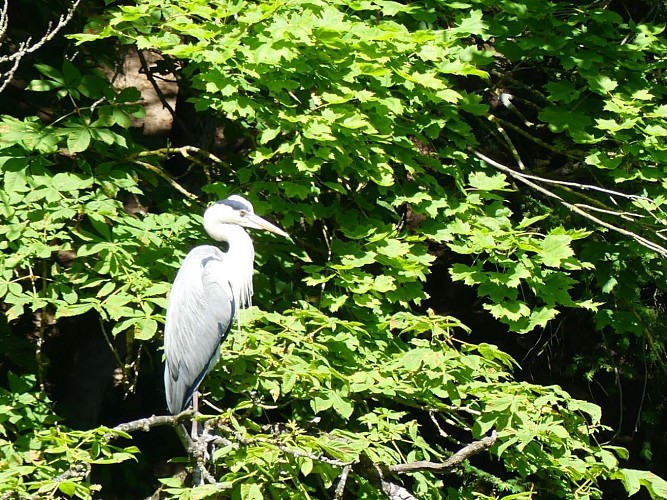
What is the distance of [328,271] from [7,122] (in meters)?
1.66

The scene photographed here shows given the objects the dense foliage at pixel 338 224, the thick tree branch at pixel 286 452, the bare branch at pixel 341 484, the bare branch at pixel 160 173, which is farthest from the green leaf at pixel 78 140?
the bare branch at pixel 341 484

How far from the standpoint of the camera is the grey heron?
4312mm

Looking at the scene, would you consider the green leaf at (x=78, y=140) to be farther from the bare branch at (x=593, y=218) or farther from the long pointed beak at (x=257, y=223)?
the bare branch at (x=593, y=218)

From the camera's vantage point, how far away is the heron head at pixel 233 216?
4309mm

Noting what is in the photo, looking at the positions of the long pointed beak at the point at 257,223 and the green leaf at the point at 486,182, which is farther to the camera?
the green leaf at the point at 486,182

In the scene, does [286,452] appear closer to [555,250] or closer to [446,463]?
[446,463]

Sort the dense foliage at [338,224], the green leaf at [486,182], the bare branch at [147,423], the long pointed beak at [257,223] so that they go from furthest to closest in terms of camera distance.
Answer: the green leaf at [486,182]
the long pointed beak at [257,223]
the dense foliage at [338,224]
the bare branch at [147,423]

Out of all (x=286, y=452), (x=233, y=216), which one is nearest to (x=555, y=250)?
(x=233, y=216)

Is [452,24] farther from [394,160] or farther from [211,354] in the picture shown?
[211,354]

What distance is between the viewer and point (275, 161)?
4516 mm

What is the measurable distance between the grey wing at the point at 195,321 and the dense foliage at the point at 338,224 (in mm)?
135

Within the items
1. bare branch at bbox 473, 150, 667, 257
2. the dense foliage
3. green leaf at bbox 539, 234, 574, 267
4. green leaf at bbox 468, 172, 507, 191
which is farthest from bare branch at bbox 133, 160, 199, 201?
A: green leaf at bbox 539, 234, 574, 267

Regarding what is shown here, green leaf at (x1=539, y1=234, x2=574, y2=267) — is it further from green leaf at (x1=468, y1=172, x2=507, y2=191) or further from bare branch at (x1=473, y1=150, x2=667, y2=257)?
bare branch at (x1=473, y1=150, x2=667, y2=257)

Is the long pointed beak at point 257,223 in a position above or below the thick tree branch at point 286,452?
above
